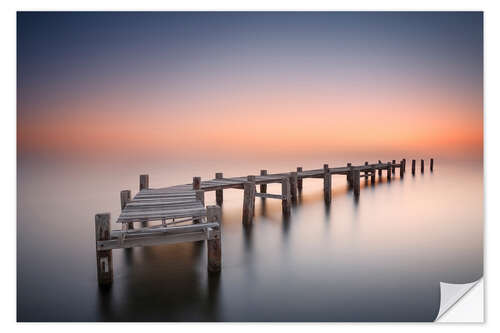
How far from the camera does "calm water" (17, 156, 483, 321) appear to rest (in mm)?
2811

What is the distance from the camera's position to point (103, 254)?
9.43ft

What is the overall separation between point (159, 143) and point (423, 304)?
20.9 ft

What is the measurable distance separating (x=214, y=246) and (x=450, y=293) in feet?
8.26

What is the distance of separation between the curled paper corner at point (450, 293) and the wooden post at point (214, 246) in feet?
6.99

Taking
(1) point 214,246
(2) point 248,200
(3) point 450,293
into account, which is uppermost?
(2) point 248,200

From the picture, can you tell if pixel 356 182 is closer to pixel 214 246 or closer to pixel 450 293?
pixel 450 293

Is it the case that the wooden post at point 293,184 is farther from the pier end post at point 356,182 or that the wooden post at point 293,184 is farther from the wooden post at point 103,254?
the wooden post at point 103,254

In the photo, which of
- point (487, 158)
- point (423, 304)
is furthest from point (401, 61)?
point (423, 304)

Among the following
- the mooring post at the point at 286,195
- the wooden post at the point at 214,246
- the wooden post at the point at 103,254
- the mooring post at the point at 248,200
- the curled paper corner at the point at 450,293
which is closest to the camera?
the wooden post at the point at 103,254

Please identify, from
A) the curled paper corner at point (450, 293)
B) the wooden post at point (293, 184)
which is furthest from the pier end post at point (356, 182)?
the curled paper corner at point (450, 293)

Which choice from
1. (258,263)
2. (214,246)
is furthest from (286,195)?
(214,246)

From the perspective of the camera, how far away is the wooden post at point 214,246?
10.4 feet

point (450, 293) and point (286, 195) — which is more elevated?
point (286, 195)

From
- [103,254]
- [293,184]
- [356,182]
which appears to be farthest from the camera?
[356,182]
